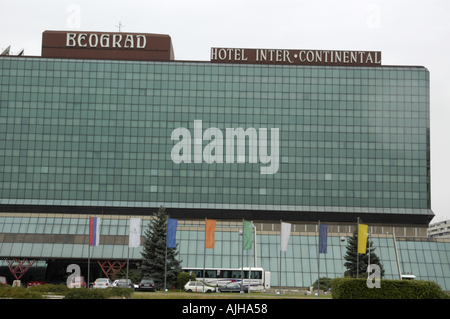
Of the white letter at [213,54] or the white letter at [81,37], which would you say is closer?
the white letter at [213,54]

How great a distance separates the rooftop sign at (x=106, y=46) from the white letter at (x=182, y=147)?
15982 mm

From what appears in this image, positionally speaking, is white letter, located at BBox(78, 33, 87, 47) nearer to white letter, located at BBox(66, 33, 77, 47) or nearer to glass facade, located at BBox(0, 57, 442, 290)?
white letter, located at BBox(66, 33, 77, 47)

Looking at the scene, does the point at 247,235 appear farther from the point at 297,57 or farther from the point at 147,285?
the point at 297,57

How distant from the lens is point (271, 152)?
12100 cm

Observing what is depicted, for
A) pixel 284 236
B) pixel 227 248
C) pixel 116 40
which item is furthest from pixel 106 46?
pixel 284 236

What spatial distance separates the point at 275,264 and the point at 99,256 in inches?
1211

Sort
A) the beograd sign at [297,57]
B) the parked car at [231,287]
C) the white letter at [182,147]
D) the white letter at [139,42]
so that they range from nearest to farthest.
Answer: the parked car at [231,287], the white letter at [182,147], the beograd sign at [297,57], the white letter at [139,42]

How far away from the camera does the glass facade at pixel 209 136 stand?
394 ft

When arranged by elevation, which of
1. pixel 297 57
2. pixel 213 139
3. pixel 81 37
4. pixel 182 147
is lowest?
pixel 182 147

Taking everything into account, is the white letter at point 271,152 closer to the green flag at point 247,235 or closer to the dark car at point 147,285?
the dark car at point 147,285

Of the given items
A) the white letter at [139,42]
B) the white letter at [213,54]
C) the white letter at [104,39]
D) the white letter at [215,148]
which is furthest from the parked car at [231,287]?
the white letter at [104,39]

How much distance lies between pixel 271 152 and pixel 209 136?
12962 millimetres

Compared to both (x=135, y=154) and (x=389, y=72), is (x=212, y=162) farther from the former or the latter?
(x=389, y=72)

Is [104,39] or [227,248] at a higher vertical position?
[104,39]
